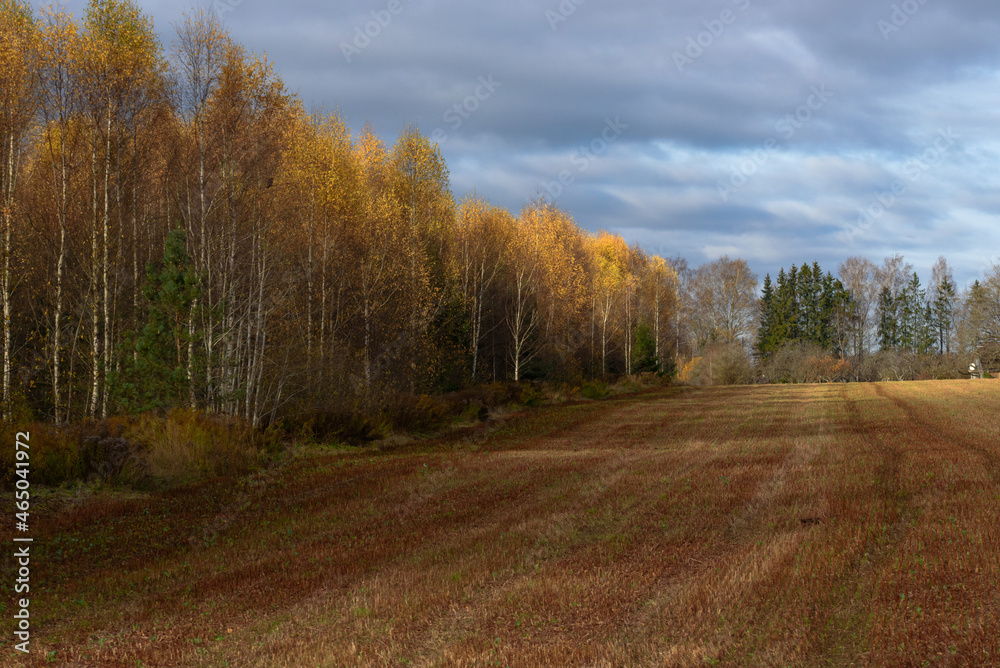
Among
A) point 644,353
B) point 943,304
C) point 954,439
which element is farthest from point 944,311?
point 954,439

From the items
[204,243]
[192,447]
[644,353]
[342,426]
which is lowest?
[342,426]

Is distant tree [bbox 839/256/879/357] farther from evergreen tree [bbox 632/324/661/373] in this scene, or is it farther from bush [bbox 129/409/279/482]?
bush [bbox 129/409/279/482]

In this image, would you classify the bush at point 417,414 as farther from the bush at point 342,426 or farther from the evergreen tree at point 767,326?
the evergreen tree at point 767,326

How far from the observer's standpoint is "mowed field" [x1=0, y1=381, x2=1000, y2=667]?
16.3 ft

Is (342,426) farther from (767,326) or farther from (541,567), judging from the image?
(767,326)

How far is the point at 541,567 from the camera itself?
6895 millimetres

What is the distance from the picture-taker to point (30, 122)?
766 inches

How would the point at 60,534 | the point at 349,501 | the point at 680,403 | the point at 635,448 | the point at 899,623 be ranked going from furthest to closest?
the point at 680,403, the point at 635,448, the point at 349,501, the point at 60,534, the point at 899,623

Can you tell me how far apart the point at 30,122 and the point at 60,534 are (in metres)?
15.2

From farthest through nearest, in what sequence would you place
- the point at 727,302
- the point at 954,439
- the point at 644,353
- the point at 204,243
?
the point at 727,302, the point at 644,353, the point at 204,243, the point at 954,439

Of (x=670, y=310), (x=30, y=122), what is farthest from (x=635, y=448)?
(x=670, y=310)

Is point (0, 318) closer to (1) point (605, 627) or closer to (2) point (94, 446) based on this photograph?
(2) point (94, 446)

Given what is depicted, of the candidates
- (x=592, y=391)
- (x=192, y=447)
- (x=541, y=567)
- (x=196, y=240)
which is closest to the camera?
(x=541, y=567)

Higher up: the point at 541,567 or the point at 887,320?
the point at 887,320
